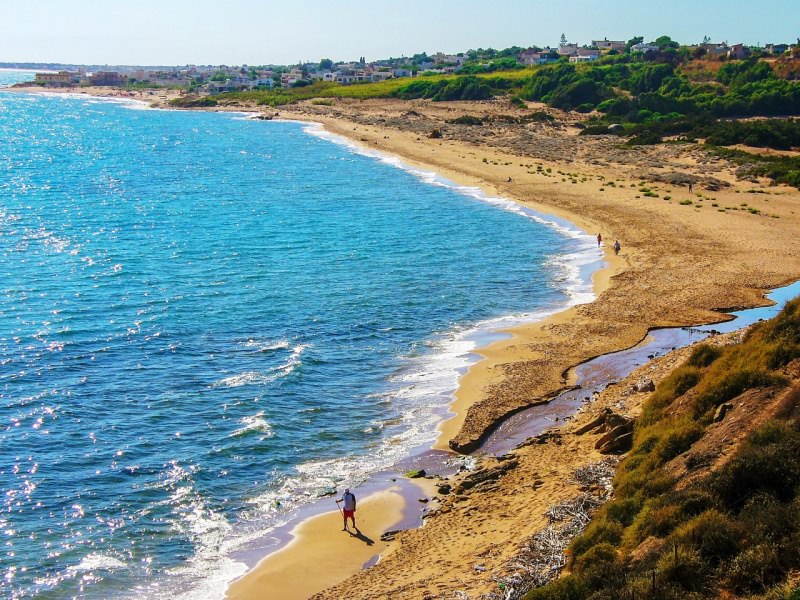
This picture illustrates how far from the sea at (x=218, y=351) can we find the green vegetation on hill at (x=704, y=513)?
809cm

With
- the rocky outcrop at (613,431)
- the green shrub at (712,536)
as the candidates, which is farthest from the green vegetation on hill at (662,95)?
the green shrub at (712,536)

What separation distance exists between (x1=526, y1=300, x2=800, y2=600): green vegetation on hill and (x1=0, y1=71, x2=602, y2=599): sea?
809 centimetres

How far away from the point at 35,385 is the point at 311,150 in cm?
7688

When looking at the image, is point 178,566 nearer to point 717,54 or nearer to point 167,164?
point 167,164

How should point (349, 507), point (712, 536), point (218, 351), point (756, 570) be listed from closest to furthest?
point (756, 570) → point (712, 536) → point (349, 507) → point (218, 351)

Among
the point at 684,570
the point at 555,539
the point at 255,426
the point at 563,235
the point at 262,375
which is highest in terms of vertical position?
the point at 684,570

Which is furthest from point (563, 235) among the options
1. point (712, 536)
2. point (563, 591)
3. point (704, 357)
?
point (563, 591)

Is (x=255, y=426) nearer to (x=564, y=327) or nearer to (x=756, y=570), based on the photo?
(x=564, y=327)

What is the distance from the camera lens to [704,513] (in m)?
13.7

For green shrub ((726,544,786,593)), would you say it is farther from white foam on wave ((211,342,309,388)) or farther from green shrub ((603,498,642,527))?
white foam on wave ((211,342,309,388))

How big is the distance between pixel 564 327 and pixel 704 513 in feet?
64.1

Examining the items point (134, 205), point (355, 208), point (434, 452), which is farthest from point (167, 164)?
point (434, 452)

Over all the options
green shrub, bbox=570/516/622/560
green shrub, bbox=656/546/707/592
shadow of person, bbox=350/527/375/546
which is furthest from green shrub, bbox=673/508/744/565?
shadow of person, bbox=350/527/375/546

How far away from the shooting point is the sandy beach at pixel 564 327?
57.7 feet
